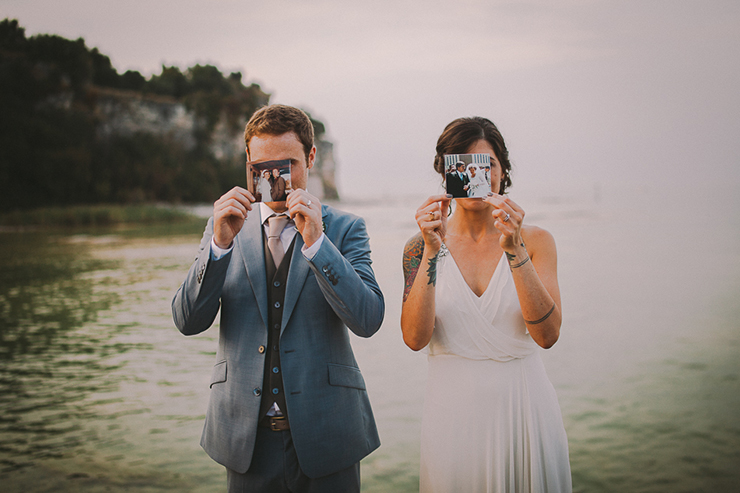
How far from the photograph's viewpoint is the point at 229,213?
222cm

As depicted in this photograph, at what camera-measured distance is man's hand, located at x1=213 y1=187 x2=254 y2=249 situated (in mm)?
2227

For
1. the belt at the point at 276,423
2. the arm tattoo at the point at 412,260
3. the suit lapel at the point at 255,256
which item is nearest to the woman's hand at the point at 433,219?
the arm tattoo at the point at 412,260

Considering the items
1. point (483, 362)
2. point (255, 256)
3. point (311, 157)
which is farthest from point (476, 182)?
point (255, 256)

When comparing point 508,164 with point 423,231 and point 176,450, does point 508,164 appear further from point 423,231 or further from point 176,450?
point 176,450

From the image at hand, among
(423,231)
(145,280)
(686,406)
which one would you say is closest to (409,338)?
(423,231)

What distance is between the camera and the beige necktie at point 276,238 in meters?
2.49

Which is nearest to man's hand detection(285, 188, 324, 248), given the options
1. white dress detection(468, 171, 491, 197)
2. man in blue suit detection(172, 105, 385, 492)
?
man in blue suit detection(172, 105, 385, 492)

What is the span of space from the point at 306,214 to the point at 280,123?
18.2 inches

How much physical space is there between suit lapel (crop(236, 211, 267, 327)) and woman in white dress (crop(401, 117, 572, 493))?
0.75 metres

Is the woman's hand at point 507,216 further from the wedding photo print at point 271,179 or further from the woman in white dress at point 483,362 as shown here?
the wedding photo print at point 271,179

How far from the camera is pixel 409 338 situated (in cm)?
272

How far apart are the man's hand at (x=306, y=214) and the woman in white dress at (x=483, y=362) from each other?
2.10ft

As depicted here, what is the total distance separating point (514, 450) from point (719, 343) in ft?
28.6

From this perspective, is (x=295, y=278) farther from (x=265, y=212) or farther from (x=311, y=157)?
(x=311, y=157)
